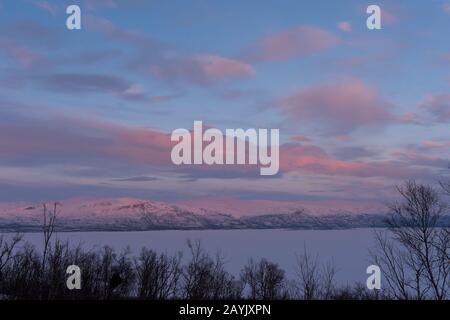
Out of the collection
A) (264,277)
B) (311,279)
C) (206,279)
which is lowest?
(264,277)

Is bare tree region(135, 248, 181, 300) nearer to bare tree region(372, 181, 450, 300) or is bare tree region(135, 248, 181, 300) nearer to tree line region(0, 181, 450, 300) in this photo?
tree line region(0, 181, 450, 300)

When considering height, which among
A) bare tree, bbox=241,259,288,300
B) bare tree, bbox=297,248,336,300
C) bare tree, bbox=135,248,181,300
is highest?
bare tree, bbox=297,248,336,300

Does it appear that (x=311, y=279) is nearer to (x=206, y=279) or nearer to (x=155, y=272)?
(x=206, y=279)

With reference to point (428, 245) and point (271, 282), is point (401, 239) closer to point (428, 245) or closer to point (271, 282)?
point (428, 245)

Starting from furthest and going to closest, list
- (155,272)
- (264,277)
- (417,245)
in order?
(264,277) < (155,272) < (417,245)

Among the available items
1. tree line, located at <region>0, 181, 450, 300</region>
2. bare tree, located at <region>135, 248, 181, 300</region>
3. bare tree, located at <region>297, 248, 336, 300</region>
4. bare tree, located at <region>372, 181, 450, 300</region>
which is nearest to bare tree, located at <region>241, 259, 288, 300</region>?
tree line, located at <region>0, 181, 450, 300</region>

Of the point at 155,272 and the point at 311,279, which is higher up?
the point at 311,279

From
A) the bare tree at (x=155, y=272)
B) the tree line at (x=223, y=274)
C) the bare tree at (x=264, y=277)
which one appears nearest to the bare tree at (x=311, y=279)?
the tree line at (x=223, y=274)

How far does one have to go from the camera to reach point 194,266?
4822cm

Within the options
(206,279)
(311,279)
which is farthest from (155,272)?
(311,279)

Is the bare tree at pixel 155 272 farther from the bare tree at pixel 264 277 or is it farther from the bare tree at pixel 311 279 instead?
the bare tree at pixel 311 279

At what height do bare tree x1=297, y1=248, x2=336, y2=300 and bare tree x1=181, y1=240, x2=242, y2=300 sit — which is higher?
bare tree x1=297, y1=248, x2=336, y2=300

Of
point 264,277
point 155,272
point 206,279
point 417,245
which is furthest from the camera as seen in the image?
point 264,277
